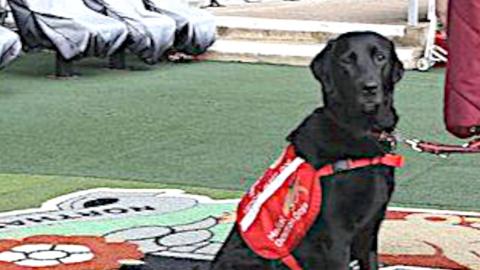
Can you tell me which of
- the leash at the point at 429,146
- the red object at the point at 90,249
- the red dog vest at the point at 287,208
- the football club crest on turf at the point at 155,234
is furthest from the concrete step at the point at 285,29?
the red dog vest at the point at 287,208

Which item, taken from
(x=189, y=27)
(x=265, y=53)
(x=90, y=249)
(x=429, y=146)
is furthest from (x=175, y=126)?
(x=429, y=146)

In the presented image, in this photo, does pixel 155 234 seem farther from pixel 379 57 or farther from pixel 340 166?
pixel 379 57

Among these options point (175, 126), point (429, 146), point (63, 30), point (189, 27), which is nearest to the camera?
point (429, 146)

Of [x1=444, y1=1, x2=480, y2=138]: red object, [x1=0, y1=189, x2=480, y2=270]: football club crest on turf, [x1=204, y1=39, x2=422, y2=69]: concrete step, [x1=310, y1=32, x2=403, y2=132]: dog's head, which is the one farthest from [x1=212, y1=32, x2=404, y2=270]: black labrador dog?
[x1=204, y1=39, x2=422, y2=69]: concrete step

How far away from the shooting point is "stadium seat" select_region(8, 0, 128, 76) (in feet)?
33.8

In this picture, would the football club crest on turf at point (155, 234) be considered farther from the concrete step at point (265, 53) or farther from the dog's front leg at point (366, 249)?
the concrete step at point (265, 53)

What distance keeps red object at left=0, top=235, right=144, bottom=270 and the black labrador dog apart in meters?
1.08

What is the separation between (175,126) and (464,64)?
4.42m

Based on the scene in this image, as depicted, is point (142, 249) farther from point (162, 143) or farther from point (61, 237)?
point (162, 143)

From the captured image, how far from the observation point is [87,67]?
38.0 ft

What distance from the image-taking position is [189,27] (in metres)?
11.7

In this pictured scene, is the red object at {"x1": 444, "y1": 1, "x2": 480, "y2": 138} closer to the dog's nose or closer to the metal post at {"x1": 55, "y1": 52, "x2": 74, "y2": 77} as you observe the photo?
the dog's nose

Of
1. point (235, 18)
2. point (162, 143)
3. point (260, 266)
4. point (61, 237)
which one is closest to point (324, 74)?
point (260, 266)

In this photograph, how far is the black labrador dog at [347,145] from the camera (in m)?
3.58
